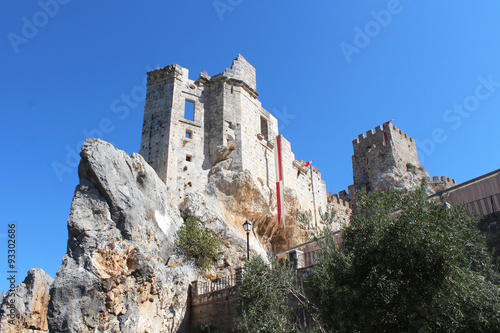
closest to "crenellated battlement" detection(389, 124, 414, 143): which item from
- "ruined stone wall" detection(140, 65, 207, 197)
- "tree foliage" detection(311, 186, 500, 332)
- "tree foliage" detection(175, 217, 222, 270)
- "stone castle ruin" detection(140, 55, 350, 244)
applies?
"stone castle ruin" detection(140, 55, 350, 244)

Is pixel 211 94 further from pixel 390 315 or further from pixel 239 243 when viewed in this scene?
pixel 390 315

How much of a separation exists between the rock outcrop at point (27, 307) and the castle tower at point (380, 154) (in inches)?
1144

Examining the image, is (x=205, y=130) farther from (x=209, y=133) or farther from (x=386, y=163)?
(x=386, y=163)

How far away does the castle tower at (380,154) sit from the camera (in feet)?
124

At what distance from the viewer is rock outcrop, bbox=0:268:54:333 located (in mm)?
14469

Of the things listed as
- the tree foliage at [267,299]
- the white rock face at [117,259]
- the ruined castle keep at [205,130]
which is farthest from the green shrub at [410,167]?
the tree foliage at [267,299]

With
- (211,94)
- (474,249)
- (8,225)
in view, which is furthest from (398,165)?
(8,225)

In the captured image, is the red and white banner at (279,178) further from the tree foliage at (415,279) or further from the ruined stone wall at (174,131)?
the tree foliage at (415,279)

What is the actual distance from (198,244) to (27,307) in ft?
24.1

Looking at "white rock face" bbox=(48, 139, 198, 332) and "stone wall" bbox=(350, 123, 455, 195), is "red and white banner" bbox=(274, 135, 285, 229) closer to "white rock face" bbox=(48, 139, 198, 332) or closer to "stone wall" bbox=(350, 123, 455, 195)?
"white rock face" bbox=(48, 139, 198, 332)

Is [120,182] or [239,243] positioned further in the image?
[239,243]

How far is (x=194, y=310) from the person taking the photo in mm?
17812

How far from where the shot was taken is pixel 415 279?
31.8 feet

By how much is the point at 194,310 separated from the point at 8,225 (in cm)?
793
